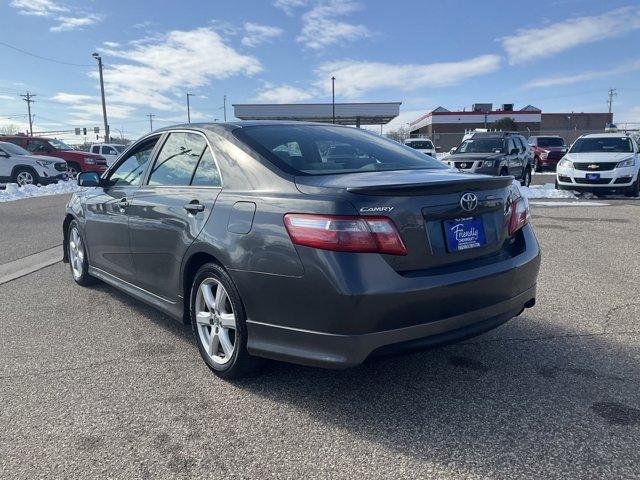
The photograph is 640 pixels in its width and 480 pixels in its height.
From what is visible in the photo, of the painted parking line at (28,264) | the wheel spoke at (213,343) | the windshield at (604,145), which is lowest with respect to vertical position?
the painted parking line at (28,264)

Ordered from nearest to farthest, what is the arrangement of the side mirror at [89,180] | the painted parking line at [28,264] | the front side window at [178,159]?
the front side window at [178,159], the side mirror at [89,180], the painted parking line at [28,264]

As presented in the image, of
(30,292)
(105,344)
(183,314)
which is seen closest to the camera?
(183,314)

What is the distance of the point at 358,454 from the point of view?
257 centimetres

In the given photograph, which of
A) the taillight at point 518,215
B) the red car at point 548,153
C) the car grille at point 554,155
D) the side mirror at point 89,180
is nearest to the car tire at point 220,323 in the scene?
the taillight at point 518,215

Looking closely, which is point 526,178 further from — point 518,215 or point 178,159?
point 178,159

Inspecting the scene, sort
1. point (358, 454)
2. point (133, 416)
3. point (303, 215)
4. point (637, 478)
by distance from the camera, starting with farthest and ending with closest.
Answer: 1. point (133, 416)
2. point (303, 215)
3. point (358, 454)
4. point (637, 478)

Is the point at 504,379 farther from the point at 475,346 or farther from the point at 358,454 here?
the point at 358,454

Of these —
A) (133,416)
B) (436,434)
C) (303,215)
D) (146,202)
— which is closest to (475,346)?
(436,434)

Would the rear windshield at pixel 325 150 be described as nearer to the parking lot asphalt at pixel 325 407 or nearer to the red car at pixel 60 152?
the parking lot asphalt at pixel 325 407

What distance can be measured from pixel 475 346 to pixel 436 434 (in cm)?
127

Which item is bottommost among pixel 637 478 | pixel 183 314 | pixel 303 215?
pixel 637 478

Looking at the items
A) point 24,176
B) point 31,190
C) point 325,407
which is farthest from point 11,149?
point 325,407

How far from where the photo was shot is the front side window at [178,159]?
3.84 meters

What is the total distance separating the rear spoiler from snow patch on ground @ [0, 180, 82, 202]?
15.4 m
